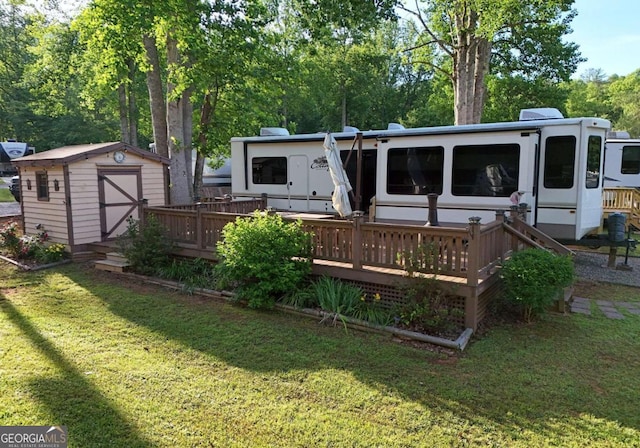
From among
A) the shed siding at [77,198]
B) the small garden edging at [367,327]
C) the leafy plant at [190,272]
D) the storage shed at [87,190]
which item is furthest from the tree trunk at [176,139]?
the small garden edging at [367,327]

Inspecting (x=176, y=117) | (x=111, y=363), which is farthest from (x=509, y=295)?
(x=176, y=117)

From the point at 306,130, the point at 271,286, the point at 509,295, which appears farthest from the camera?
the point at 306,130

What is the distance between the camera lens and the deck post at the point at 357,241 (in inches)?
242

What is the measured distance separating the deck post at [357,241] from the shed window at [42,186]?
7.35 m

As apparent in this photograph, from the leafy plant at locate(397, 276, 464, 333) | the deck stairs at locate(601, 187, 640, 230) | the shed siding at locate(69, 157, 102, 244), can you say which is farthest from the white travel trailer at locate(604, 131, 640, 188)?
the shed siding at locate(69, 157, 102, 244)

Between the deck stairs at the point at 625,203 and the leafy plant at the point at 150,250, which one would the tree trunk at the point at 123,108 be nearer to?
the leafy plant at the point at 150,250

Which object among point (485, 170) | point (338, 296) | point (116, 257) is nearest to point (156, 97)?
point (116, 257)

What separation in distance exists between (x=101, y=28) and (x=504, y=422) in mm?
11823

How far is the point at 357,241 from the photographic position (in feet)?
20.2

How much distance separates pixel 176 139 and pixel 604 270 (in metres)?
10.3

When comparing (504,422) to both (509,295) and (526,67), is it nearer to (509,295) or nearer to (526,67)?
(509,295)

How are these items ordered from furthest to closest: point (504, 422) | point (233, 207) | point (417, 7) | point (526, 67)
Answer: point (526, 67)
point (417, 7)
point (233, 207)
point (504, 422)

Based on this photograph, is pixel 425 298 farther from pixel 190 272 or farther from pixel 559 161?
pixel 559 161

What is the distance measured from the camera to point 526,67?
19.4 metres
